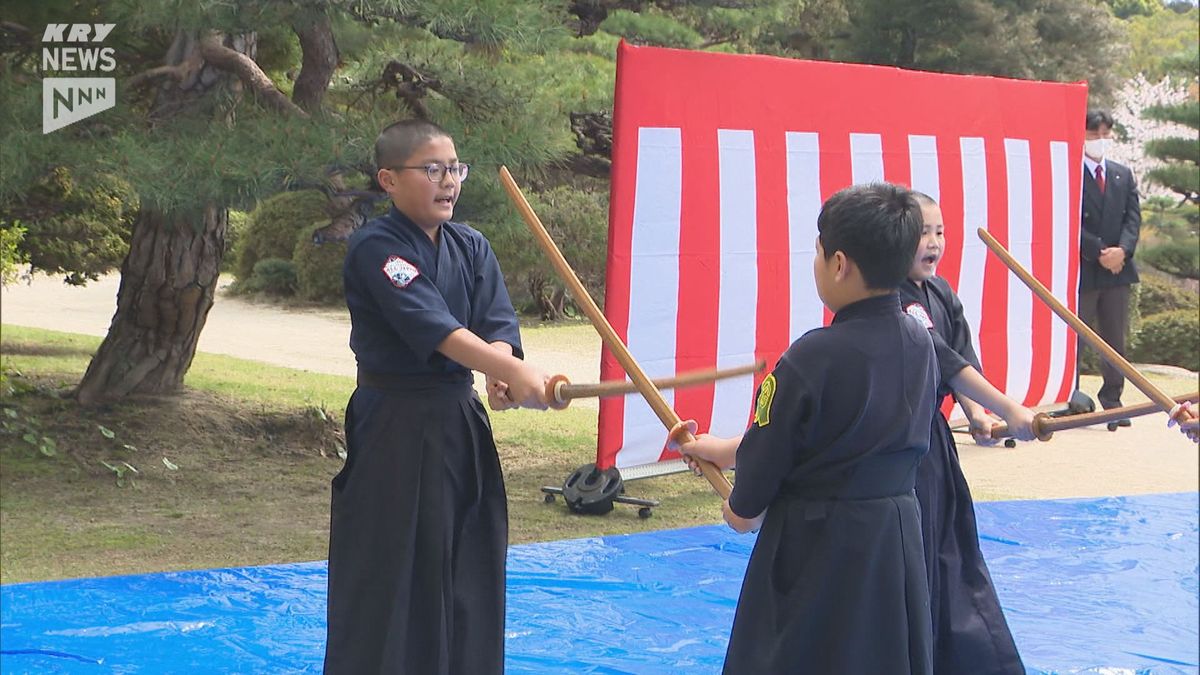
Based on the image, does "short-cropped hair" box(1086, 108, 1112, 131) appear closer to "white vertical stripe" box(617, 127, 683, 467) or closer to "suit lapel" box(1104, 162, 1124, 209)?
"suit lapel" box(1104, 162, 1124, 209)

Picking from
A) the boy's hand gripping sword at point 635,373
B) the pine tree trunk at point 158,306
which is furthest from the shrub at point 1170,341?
the boy's hand gripping sword at point 635,373

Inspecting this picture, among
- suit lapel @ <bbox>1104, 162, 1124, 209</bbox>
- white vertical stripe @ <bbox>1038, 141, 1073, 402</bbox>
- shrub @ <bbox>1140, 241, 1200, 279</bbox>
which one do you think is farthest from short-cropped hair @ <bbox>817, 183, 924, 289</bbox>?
shrub @ <bbox>1140, 241, 1200, 279</bbox>

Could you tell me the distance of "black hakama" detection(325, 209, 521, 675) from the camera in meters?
2.78

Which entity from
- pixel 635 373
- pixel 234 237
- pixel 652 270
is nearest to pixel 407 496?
pixel 635 373

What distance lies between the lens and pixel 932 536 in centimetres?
305

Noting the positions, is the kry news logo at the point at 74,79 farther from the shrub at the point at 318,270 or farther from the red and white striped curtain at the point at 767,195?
the shrub at the point at 318,270

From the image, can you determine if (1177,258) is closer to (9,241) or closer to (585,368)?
(585,368)

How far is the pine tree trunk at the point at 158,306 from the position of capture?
21.4 ft

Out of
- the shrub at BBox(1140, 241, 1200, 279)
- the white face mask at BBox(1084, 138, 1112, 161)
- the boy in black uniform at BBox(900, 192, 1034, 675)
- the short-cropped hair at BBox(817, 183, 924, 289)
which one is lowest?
the boy in black uniform at BBox(900, 192, 1034, 675)

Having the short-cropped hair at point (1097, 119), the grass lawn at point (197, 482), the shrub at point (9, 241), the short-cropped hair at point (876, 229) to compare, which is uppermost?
the short-cropped hair at point (1097, 119)

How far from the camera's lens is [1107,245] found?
755 centimetres

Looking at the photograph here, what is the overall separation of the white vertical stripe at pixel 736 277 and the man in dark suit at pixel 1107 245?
282 centimetres

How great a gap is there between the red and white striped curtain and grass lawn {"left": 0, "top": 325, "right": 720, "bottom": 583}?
0.68 m

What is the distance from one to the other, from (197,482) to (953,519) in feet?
13.0
